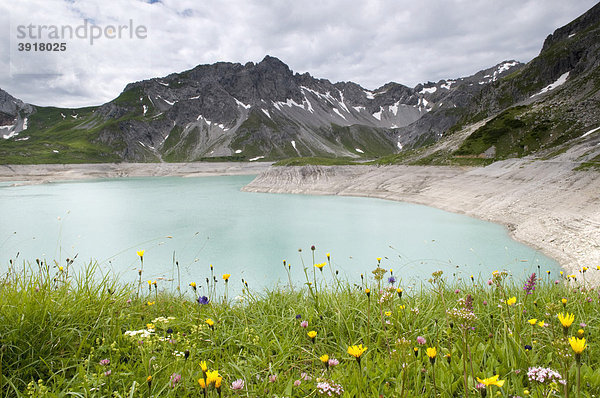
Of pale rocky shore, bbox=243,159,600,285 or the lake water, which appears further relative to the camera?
pale rocky shore, bbox=243,159,600,285

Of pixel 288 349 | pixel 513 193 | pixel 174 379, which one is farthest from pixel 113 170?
pixel 174 379

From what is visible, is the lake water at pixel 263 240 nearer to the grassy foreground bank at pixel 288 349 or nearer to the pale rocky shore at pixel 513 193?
the pale rocky shore at pixel 513 193

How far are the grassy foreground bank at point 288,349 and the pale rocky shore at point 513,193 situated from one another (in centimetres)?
1125

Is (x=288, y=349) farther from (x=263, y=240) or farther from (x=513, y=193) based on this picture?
(x=513, y=193)

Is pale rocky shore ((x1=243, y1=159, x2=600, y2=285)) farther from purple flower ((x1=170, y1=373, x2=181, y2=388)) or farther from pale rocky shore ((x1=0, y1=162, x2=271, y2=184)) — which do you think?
pale rocky shore ((x1=0, y1=162, x2=271, y2=184))

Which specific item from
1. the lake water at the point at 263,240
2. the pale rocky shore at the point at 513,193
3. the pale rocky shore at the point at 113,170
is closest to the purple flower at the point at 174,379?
the lake water at the point at 263,240

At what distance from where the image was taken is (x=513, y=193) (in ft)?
104

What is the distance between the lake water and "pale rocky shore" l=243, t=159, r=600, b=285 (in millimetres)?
A: 1674

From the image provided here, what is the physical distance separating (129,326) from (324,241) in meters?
20.8

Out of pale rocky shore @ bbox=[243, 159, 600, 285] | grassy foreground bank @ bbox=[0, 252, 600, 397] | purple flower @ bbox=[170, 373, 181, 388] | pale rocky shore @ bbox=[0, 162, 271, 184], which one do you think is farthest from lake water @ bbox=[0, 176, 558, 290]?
pale rocky shore @ bbox=[0, 162, 271, 184]

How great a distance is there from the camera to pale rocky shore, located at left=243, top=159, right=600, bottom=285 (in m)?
19.6

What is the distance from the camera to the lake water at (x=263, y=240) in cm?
1709

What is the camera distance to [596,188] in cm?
2417

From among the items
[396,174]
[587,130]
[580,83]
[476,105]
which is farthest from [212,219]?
[476,105]
